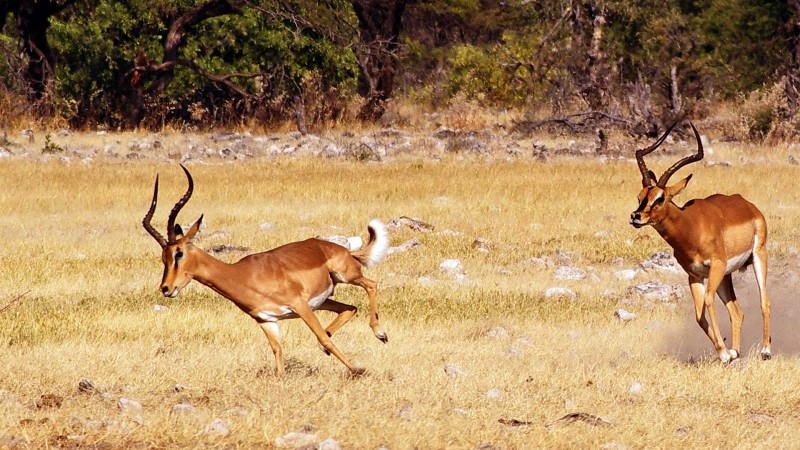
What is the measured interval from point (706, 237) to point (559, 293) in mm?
2999

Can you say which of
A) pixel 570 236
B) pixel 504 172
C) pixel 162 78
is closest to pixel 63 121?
pixel 162 78

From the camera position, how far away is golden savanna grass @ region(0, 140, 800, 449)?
7.19 m

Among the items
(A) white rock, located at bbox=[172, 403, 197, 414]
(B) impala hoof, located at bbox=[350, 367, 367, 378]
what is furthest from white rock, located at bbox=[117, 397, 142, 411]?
(B) impala hoof, located at bbox=[350, 367, 367, 378]

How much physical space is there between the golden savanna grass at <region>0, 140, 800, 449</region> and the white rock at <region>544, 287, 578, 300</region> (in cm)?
10

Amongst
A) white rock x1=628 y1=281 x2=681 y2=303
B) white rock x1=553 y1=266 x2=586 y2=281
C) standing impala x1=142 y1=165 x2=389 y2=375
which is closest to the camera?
standing impala x1=142 y1=165 x2=389 y2=375

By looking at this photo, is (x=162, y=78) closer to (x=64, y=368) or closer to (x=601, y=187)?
(x=601, y=187)

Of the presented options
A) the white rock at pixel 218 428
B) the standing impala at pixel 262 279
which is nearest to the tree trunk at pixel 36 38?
the standing impala at pixel 262 279

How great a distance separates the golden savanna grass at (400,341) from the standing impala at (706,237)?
35cm

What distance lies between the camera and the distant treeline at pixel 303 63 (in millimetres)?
32062

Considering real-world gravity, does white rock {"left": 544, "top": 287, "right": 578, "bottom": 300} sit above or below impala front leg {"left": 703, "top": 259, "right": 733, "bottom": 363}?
below

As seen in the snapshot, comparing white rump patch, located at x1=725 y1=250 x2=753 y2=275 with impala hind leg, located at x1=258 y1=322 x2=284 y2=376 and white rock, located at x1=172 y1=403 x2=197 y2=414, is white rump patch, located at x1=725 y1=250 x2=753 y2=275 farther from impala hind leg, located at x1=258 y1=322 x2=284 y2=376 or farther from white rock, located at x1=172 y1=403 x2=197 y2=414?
white rock, located at x1=172 y1=403 x2=197 y2=414

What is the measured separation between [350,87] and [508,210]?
1650 centimetres

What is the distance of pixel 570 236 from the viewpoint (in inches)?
641

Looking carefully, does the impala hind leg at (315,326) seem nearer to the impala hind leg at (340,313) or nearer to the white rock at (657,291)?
the impala hind leg at (340,313)
